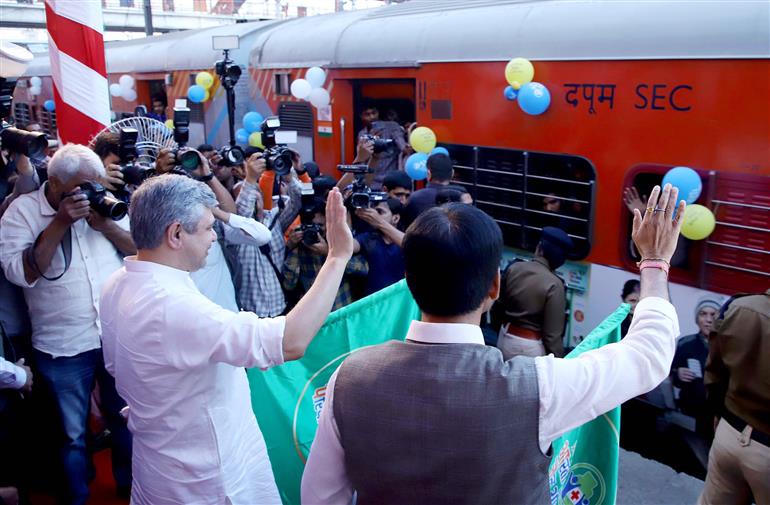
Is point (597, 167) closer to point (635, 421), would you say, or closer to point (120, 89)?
point (635, 421)

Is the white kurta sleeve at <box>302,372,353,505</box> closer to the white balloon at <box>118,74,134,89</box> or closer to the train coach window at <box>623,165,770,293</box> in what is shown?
the train coach window at <box>623,165,770,293</box>

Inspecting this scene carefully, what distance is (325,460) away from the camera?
4.43ft

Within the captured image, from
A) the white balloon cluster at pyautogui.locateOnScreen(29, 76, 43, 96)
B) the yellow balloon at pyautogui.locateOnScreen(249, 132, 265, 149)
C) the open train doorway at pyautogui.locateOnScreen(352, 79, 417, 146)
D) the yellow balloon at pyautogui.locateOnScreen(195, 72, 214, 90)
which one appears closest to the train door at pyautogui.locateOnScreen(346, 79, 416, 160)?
the open train doorway at pyautogui.locateOnScreen(352, 79, 417, 146)

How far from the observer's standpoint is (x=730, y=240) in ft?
10.7

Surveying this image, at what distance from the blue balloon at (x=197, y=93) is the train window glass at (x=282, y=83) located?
131 cm

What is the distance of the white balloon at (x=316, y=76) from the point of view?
5.93 metres

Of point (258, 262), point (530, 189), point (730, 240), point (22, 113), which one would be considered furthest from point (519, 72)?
point (22, 113)

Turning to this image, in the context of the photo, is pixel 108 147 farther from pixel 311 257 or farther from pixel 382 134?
pixel 382 134

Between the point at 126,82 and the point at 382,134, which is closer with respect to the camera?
the point at 382,134

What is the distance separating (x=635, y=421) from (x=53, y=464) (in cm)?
319

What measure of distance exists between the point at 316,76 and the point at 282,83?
95cm

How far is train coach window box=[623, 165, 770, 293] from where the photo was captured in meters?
3.12

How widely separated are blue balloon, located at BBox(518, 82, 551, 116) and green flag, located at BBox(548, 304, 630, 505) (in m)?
2.13

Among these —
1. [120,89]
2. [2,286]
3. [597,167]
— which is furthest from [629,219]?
[120,89]
